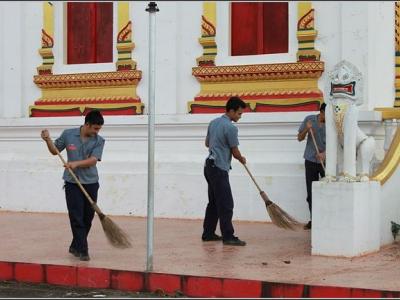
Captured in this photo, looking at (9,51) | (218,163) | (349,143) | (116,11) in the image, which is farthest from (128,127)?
(349,143)

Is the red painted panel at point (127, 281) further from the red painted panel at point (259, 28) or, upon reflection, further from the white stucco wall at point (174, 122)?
the red painted panel at point (259, 28)

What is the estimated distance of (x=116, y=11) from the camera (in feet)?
44.8

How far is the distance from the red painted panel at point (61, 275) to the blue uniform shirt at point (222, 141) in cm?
238

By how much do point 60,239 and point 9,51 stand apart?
551cm

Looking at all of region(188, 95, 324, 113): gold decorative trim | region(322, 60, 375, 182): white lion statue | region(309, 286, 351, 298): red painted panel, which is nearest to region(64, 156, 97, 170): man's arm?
region(322, 60, 375, 182): white lion statue

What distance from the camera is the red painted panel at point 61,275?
8016 millimetres

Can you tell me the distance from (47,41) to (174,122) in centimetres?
300

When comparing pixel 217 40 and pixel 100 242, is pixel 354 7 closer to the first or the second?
pixel 217 40

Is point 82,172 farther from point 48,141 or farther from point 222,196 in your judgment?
point 222,196

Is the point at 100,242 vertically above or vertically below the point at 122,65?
below

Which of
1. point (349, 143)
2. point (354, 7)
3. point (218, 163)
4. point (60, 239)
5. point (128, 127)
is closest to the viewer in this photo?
point (349, 143)

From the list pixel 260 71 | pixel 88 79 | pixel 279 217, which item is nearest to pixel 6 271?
pixel 279 217

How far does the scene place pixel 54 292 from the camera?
7.73m

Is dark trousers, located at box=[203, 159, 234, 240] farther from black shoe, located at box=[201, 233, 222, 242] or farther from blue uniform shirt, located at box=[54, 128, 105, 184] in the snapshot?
blue uniform shirt, located at box=[54, 128, 105, 184]
